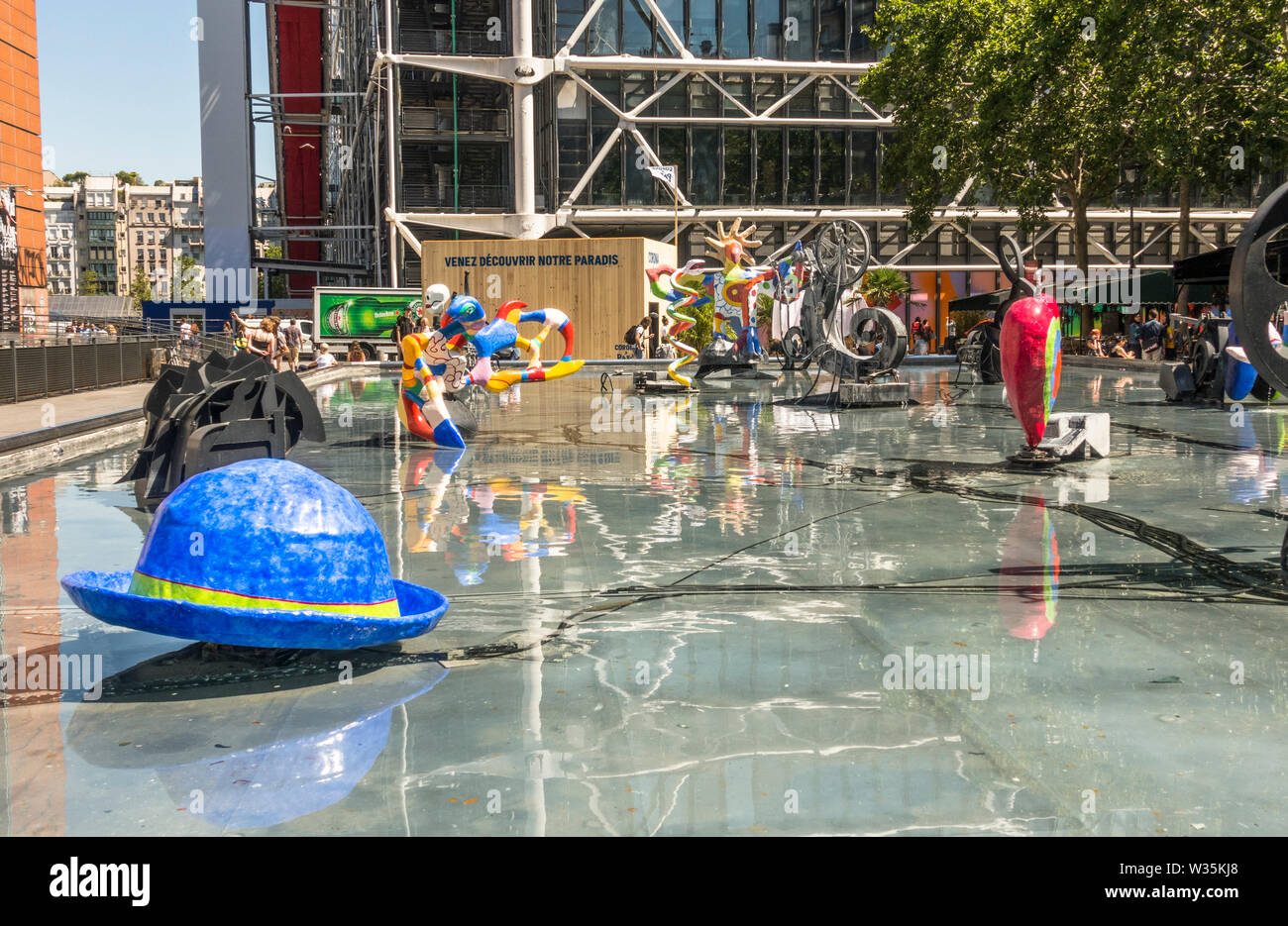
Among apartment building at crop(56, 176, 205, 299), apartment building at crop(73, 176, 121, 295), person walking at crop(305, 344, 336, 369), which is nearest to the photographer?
person walking at crop(305, 344, 336, 369)

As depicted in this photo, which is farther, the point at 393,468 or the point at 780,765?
the point at 393,468

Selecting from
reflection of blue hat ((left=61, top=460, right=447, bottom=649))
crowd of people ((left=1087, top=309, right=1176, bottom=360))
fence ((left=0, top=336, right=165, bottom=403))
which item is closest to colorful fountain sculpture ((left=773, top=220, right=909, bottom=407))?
crowd of people ((left=1087, top=309, right=1176, bottom=360))

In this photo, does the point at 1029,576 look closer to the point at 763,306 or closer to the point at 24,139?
the point at 763,306

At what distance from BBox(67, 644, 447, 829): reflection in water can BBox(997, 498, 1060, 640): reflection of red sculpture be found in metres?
3.21

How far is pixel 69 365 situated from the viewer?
83.7 ft

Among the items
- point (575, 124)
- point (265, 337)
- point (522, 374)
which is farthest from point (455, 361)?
point (575, 124)

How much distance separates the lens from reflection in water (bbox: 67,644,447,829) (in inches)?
173

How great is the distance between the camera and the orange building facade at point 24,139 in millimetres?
69463

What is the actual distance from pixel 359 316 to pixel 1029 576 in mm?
38704

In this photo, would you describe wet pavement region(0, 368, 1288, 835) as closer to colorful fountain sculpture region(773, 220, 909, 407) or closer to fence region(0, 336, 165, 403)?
colorful fountain sculpture region(773, 220, 909, 407)
